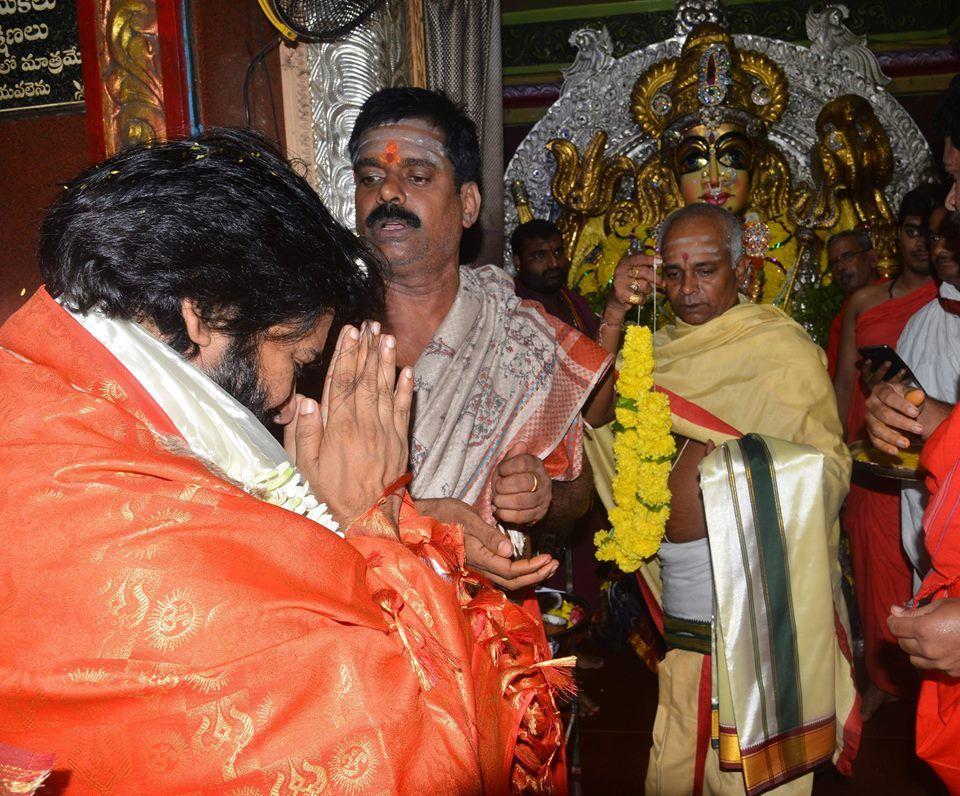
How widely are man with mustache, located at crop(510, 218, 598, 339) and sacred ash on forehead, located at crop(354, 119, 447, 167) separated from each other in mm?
2944

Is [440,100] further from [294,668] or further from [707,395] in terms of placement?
[294,668]

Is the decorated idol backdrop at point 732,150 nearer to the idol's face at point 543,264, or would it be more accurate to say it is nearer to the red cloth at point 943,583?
the idol's face at point 543,264

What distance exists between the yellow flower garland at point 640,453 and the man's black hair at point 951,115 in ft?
3.57

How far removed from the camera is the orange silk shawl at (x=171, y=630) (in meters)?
0.98

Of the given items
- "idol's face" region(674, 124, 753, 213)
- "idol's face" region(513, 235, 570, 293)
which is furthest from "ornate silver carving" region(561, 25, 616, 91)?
"idol's face" region(513, 235, 570, 293)

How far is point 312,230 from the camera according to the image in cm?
137

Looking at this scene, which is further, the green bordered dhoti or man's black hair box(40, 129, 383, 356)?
the green bordered dhoti

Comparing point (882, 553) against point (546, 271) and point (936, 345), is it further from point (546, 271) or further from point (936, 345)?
point (546, 271)

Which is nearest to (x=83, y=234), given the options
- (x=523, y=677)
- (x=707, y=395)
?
(x=523, y=677)

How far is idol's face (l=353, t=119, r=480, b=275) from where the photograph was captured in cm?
239

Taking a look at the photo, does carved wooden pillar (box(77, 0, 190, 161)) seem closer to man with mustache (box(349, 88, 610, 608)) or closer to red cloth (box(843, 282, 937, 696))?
man with mustache (box(349, 88, 610, 608))

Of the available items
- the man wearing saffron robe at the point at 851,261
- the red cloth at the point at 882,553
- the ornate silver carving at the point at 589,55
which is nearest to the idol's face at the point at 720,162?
the man wearing saffron robe at the point at 851,261

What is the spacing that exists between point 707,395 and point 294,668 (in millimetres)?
2467

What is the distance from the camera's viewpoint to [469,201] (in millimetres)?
2580
